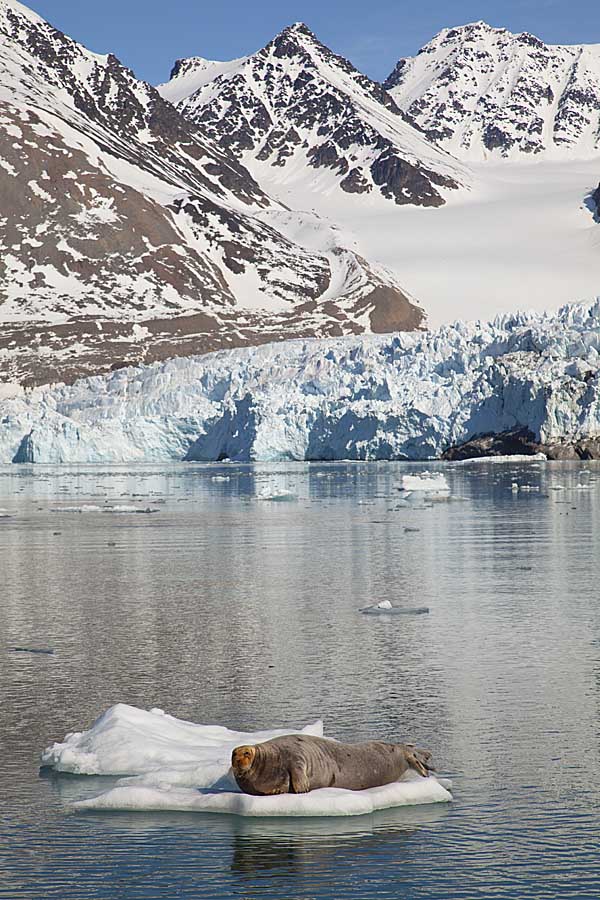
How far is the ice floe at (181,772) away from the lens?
19.6ft

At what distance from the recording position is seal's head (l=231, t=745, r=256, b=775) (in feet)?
19.1

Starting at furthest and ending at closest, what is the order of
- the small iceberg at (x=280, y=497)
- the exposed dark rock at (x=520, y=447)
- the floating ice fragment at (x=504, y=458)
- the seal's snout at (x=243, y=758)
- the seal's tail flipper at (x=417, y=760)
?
the floating ice fragment at (x=504, y=458) → the exposed dark rock at (x=520, y=447) → the small iceberg at (x=280, y=497) → the seal's tail flipper at (x=417, y=760) → the seal's snout at (x=243, y=758)

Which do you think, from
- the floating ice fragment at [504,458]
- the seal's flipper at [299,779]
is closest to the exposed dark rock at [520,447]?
the floating ice fragment at [504,458]

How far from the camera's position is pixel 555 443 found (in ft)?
152

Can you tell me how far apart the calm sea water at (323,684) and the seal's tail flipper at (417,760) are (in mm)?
208

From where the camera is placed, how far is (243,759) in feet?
19.1

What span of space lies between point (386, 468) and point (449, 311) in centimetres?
7456

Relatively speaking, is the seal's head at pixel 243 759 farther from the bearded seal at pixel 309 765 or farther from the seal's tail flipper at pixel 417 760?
the seal's tail flipper at pixel 417 760

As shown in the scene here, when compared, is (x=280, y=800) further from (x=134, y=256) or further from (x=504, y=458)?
(x=134, y=256)

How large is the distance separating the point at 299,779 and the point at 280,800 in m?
0.14

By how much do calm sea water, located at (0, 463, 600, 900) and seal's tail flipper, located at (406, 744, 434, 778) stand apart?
21 cm

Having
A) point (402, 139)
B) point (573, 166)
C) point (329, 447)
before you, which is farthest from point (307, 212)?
point (329, 447)

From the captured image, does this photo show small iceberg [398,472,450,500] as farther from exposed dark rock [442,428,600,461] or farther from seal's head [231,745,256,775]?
seal's head [231,745,256,775]

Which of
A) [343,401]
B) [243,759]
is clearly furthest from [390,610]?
[343,401]
